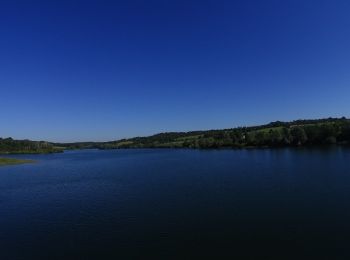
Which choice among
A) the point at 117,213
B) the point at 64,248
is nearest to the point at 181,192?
the point at 117,213

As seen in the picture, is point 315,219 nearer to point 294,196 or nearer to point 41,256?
point 294,196

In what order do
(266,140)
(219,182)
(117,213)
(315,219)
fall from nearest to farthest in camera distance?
1. (315,219)
2. (117,213)
3. (219,182)
4. (266,140)

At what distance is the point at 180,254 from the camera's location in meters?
21.4

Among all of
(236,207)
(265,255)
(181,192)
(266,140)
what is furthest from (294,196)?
(266,140)

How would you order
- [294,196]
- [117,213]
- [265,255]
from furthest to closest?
[294,196], [117,213], [265,255]

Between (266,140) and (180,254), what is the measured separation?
13424 centimetres

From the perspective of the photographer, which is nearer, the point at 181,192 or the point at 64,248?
the point at 64,248

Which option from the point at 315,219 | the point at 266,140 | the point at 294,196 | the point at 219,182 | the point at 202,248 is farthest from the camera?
the point at 266,140

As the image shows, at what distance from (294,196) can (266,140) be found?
11641 centimetres

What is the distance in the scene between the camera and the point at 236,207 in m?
32.5

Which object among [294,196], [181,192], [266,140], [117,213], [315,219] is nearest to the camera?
[315,219]

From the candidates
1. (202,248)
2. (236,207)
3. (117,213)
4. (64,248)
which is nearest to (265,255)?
(202,248)

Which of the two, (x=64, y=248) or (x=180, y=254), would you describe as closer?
(x=180, y=254)

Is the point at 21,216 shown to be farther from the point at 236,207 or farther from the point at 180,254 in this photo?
the point at 236,207
